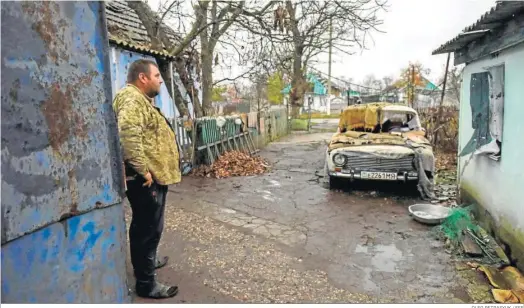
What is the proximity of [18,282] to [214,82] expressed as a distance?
10108mm

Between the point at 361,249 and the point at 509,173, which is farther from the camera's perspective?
the point at 361,249

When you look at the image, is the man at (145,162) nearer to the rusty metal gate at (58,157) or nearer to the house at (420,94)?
the rusty metal gate at (58,157)

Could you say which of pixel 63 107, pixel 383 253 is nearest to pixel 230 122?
pixel 383 253

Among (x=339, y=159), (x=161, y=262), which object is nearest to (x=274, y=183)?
(x=339, y=159)

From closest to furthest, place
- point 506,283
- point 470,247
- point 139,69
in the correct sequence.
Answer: point 139,69
point 506,283
point 470,247

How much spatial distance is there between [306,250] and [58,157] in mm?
3280

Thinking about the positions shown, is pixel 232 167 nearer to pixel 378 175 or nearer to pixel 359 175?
pixel 359 175

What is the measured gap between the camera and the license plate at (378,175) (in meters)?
6.62

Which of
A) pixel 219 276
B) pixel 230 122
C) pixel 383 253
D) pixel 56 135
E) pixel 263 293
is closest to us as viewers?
pixel 56 135

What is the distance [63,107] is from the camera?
1.78 m

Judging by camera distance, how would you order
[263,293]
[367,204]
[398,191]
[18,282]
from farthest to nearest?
[398,191], [367,204], [263,293], [18,282]

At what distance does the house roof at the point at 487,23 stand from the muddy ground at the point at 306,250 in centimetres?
259

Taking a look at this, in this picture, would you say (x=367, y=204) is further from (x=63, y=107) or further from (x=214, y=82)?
(x=214, y=82)

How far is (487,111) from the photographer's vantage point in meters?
4.78
